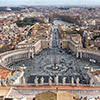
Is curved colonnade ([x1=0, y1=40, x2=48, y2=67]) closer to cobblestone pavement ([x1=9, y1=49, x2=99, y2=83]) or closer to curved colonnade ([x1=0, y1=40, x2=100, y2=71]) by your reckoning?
curved colonnade ([x1=0, y1=40, x2=100, y2=71])

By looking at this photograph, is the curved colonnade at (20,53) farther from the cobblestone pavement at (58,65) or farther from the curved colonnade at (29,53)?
the cobblestone pavement at (58,65)

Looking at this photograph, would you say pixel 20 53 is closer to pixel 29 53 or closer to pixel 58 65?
pixel 29 53

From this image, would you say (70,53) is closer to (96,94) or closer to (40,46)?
(40,46)

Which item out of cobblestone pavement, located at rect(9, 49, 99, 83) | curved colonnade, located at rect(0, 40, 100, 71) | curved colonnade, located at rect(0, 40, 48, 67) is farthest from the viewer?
curved colonnade, located at rect(0, 40, 100, 71)

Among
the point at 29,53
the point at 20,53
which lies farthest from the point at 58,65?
the point at 20,53

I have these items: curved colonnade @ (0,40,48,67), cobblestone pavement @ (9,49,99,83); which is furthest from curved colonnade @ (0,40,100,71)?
cobblestone pavement @ (9,49,99,83)

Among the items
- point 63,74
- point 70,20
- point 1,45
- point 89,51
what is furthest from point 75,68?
point 70,20

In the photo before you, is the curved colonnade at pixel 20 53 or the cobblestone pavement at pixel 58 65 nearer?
the cobblestone pavement at pixel 58 65

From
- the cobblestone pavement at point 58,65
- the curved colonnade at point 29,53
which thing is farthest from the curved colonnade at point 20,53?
the cobblestone pavement at point 58,65

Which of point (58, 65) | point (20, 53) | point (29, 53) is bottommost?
point (58, 65)

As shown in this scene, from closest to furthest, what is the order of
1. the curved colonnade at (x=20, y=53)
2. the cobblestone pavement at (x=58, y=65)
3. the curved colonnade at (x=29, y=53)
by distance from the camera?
the cobblestone pavement at (x=58, y=65) → the curved colonnade at (x=20, y=53) → the curved colonnade at (x=29, y=53)

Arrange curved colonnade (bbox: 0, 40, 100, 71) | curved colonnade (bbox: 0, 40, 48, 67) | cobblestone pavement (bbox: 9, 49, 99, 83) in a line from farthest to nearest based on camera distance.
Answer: curved colonnade (bbox: 0, 40, 100, 71), curved colonnade (bbox: 0, 40, 48, 67), cobblestone pavement (bbox: 9, 49, 99, 83)
